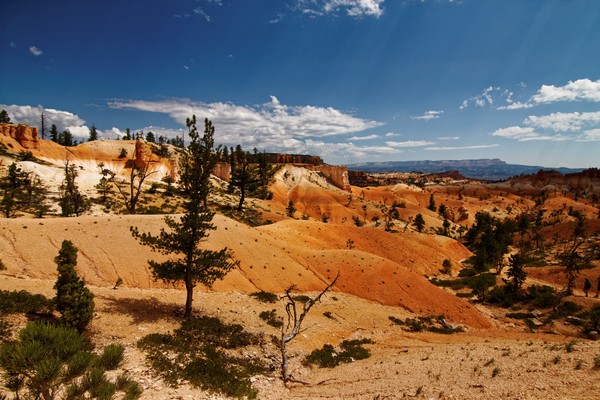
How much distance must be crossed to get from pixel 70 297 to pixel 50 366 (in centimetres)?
1178

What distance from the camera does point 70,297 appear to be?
15406mm

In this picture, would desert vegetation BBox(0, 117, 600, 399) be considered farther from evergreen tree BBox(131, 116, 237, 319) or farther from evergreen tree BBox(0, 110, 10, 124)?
evergreen tree BBox(0, 110, 10, 124)

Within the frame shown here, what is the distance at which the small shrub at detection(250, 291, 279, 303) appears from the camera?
28531mm

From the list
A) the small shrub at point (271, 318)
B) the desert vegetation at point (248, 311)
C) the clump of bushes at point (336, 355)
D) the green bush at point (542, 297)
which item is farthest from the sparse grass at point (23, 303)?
the green bush at point (542, 297)

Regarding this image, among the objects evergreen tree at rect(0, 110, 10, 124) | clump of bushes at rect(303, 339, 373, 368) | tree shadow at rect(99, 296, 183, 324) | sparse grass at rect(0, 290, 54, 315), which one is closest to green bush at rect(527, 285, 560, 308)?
clump of bushes at rect(303, 339, 373, 368)

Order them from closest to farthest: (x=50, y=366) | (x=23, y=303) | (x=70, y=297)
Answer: (x=50, y=366) < (x=70, y=297) < (x=23, y=303)

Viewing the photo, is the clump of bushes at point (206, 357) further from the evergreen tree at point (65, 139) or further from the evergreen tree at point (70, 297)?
the evergreen tree at point (65, 139)

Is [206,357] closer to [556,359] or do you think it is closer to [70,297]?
[70,297]

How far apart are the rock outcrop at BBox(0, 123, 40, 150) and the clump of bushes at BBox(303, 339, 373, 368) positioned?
102m

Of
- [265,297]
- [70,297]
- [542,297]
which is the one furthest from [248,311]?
[542,297]

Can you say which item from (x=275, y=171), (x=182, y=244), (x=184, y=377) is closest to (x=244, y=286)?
(x=182, y=244)

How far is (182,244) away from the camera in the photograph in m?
20.8

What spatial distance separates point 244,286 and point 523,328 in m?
31.0

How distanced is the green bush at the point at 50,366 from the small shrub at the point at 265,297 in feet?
73.0
